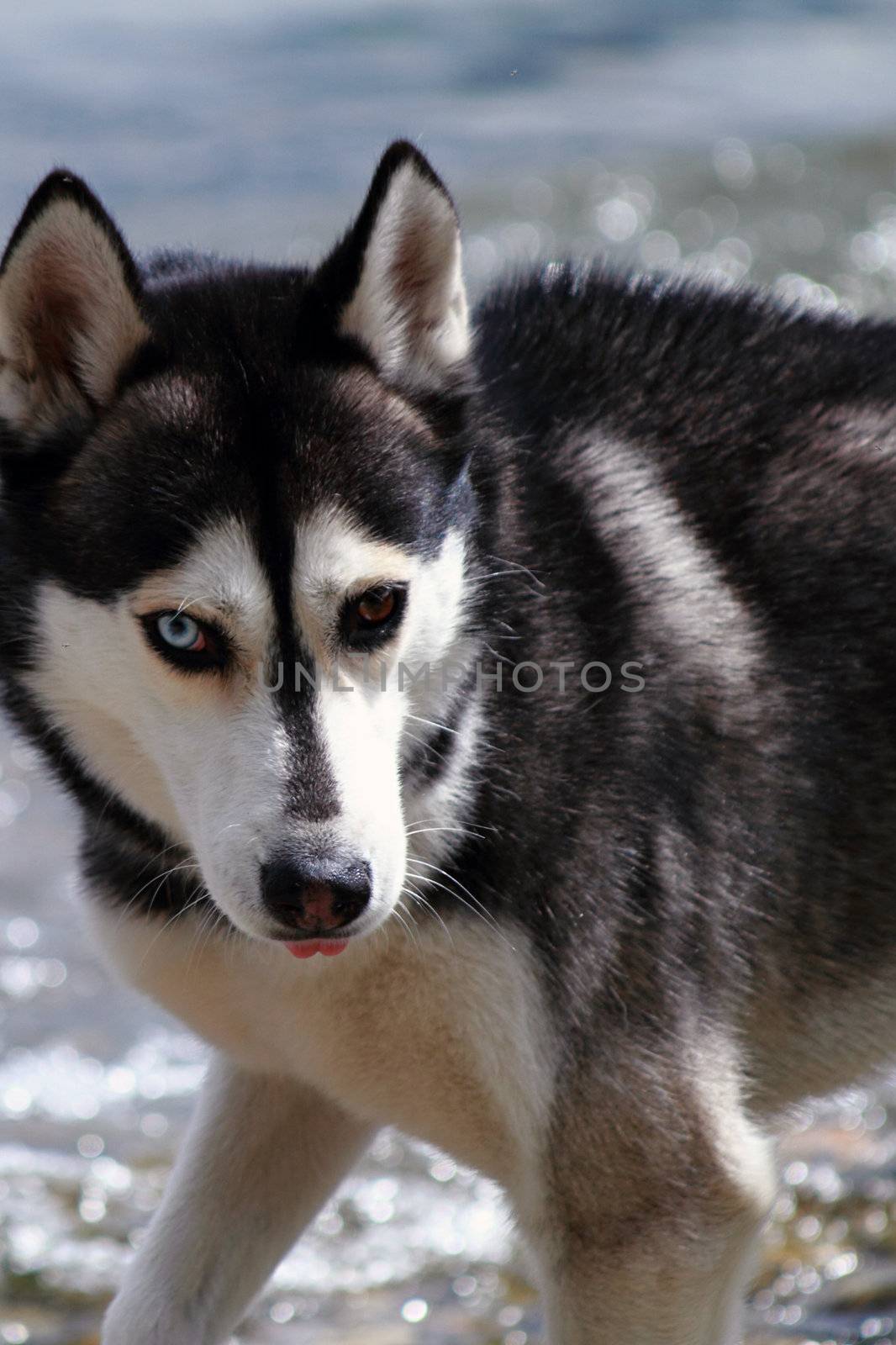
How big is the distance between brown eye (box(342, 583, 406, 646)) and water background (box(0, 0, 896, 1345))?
1238 mm

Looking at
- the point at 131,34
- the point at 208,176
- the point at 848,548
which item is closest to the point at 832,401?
the point at 848,548

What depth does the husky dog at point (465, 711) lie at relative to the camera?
2.87 m

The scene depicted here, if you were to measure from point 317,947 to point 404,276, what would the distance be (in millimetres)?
1131

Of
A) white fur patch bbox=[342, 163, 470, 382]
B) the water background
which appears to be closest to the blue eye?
white fur patch bbox=[342, 163, 470, 382]

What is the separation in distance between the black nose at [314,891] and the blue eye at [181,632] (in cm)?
36

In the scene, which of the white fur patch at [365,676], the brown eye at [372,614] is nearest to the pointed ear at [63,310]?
the white fur patch at [365,676]

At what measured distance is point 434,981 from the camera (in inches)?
125

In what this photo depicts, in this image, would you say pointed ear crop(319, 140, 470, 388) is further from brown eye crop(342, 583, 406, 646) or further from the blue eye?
the blue eye

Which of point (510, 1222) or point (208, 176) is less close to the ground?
point (510, 1222)

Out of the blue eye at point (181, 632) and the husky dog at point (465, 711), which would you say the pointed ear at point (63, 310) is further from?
the blue eye at point (181, 632)

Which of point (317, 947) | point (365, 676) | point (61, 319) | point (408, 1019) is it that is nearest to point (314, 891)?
point (317, 947)

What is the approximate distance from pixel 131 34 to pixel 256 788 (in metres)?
15.6

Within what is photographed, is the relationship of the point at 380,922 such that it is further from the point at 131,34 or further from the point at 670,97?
the point at 131,34

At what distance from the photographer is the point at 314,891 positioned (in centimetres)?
274
